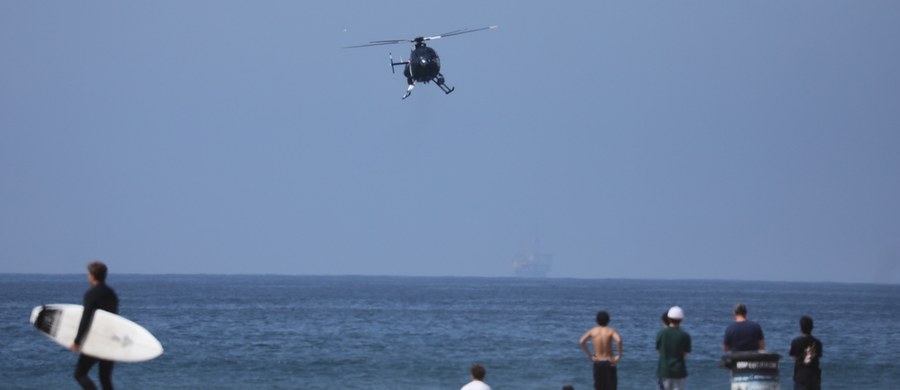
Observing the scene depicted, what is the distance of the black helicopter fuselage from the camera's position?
36.4 m

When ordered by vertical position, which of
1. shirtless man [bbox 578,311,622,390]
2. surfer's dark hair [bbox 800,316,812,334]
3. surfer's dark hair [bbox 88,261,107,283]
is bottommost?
shirtless man [bbox 578,311,622,390]

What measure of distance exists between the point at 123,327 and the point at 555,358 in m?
44.5

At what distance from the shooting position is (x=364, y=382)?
49.1m

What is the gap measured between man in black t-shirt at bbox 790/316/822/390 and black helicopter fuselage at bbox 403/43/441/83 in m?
20.5

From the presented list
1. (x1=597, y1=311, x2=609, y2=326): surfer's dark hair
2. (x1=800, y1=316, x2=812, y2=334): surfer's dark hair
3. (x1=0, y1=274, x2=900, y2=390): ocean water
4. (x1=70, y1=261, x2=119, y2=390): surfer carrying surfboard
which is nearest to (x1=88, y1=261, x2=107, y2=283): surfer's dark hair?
(x1=70, y1=261, x2=119, y2=390): surfer carrying surfboard

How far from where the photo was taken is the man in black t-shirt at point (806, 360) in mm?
17219

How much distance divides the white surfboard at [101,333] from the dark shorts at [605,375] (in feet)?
20.6

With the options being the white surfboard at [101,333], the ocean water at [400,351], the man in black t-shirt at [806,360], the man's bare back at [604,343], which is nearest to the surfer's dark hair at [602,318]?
the man's bare back at [604,343]

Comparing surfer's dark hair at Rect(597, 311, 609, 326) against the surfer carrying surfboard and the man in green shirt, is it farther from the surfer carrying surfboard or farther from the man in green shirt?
the surfer carrying surfboard

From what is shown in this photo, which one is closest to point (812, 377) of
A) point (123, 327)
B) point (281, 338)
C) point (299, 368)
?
point (123, 327)

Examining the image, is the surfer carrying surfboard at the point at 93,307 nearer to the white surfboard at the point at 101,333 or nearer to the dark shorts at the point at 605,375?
the white surfboard at the point at 101,333

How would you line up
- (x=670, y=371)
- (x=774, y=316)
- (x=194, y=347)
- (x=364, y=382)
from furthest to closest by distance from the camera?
(x=774, y=316)
(x=194, y=347)
(x=364, y=382)
(x=670, y=371)

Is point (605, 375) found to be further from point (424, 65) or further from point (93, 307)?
point (424, 65)

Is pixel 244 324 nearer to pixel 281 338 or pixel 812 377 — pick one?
pixel 281 338
